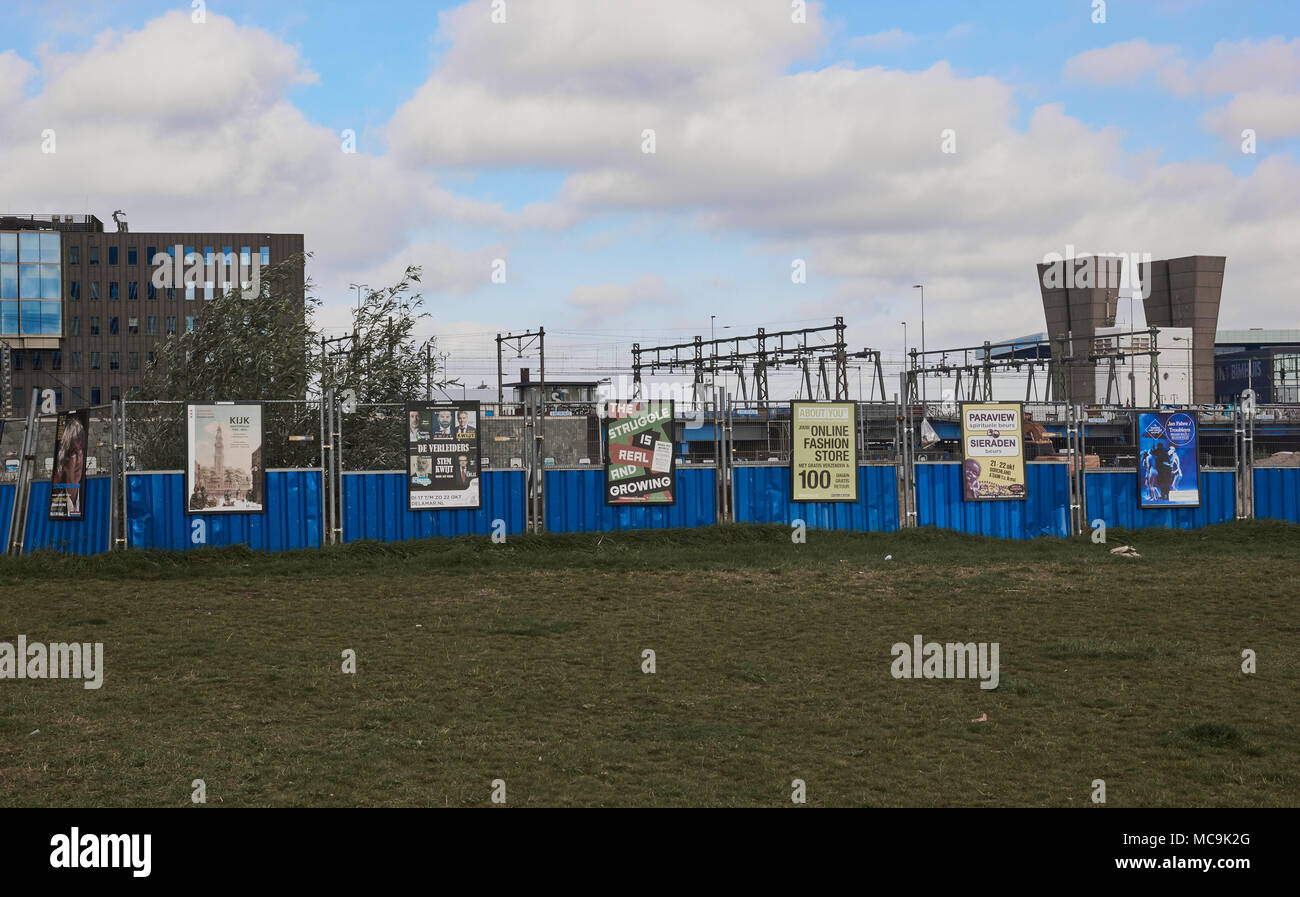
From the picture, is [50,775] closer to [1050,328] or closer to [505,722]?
[505,722]

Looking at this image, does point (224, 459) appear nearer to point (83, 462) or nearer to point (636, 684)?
point (83, 462)

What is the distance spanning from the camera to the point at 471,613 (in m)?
17.1

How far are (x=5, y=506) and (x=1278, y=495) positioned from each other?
27413 mm

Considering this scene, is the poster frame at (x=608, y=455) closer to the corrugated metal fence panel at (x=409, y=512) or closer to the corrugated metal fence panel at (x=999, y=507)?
the corrugated metal fence panel at (x=409, y=512)

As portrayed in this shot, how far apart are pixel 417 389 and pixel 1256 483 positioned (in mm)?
20665

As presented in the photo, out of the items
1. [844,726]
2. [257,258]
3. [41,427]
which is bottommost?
[844,726]

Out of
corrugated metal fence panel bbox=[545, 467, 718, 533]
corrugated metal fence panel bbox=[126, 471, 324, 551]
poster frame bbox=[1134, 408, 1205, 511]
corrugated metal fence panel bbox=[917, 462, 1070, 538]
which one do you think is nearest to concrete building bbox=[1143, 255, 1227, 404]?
poster frame bbox=[1134, 408, 1205, 511]

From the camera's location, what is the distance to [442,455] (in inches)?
933

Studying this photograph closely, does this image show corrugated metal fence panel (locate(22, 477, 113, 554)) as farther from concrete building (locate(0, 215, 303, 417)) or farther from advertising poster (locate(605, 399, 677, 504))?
concrete building (locate(0, 215, 303, 417))

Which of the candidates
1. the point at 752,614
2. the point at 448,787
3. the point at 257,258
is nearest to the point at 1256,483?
the point at 752,614

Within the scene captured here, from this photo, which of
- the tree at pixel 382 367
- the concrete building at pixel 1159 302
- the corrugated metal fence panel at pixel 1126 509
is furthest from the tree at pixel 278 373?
the concrete building at pixel 1159 302

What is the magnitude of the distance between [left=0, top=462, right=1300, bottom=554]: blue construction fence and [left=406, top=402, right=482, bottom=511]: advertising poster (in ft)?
0.83

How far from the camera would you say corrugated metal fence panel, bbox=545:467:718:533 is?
80.8ft

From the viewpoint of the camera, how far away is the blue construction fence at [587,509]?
22.1 m
